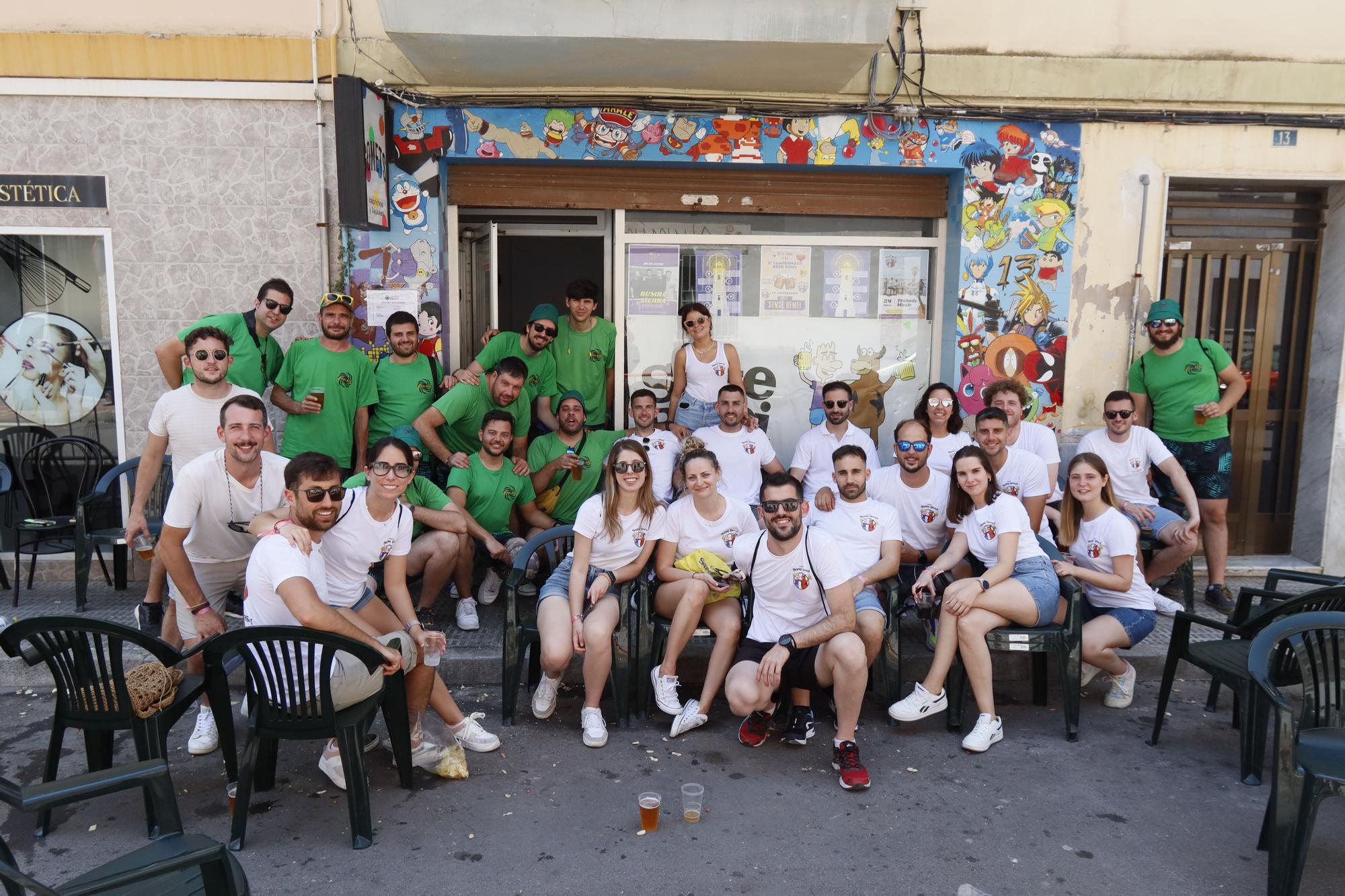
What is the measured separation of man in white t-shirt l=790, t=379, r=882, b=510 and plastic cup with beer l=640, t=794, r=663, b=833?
8.98 ft

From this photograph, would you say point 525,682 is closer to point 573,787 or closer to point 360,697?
point 573,787

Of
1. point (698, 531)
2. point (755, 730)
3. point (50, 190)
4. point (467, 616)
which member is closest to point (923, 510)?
point (698, 531)

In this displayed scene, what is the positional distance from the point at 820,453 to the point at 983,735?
2251 mm

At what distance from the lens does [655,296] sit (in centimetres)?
714

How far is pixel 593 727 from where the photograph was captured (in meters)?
4.52

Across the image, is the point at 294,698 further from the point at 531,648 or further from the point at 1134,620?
the point at 1134,620

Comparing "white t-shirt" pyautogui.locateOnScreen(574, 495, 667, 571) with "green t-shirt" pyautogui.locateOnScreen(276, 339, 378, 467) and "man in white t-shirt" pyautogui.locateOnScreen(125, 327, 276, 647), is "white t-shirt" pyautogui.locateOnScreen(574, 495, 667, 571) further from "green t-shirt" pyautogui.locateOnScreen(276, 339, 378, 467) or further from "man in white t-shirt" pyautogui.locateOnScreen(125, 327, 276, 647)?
"green t-shirt" pyautogui.locateOnScreen(276, 339, 378, 467)

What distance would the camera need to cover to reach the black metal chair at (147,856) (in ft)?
7.72

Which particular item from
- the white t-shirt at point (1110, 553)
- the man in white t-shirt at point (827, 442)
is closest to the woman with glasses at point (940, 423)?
the man in white t-shirt at point (827, 442)

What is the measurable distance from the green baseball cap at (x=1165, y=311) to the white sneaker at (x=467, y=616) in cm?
502

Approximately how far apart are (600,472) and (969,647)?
2.66 m

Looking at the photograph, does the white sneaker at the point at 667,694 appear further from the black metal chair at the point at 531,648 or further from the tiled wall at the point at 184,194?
the tiled wall at the point at 184,194

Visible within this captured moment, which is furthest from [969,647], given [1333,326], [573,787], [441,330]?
[1333,326]

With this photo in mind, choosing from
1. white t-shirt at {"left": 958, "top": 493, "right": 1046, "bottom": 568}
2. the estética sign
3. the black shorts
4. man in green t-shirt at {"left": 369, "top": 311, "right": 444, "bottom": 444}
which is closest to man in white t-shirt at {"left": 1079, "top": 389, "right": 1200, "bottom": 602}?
white t-shirt at {"left": 958, "top": 493, "right": 1046, "bottom": 568}
